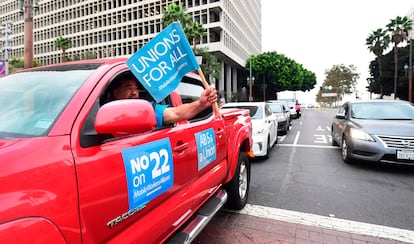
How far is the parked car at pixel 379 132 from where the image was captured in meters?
5.57

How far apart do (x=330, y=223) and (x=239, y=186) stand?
1.25 m

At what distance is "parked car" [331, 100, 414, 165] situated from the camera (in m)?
5.57

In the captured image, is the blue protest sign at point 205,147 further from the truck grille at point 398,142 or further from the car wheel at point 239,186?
the truck grille at point 398,142


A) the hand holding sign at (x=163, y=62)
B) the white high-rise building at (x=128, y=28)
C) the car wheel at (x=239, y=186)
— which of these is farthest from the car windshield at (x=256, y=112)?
the white high-rise building at (x=128, y=28)

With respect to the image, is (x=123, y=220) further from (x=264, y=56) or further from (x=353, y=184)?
(x=264, y=56)

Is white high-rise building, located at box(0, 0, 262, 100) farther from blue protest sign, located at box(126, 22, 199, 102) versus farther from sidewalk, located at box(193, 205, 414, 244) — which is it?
blue protest sign, located at box(126, 22, 199, 102)

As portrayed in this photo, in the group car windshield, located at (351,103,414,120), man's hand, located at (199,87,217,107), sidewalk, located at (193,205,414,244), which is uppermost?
man's hand, located at (199,87,217,107)

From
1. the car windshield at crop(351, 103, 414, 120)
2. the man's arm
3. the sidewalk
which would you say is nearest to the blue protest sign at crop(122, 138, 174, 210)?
the man's arm

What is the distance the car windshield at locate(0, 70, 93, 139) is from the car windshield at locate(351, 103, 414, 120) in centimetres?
684

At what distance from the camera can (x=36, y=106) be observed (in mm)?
1675

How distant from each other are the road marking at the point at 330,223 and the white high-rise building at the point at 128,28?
41114 millimetres

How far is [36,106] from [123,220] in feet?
2.75

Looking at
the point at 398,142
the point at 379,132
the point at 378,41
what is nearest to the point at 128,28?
the point at 378,41

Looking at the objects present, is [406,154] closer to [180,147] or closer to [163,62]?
[180,147]
